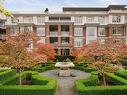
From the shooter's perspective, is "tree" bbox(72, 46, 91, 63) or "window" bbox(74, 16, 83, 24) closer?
"tree" bbox(72, 46, 91, 63)

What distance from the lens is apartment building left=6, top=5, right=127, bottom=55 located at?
6419 cm

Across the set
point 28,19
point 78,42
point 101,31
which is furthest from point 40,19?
point 101,31

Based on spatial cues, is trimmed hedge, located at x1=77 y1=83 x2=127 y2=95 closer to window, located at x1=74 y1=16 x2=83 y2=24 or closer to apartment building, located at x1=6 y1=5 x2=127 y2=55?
apartment building, located at x1=6 y1=5 x2=127 y2=55

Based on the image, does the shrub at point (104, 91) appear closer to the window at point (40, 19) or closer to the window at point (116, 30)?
the window at point (116, 30)

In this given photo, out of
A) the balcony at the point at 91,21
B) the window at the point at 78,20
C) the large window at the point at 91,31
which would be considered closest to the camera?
the large window at the point at 91,31


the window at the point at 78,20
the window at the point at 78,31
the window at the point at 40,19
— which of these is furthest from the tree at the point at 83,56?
the window at the point at 40,19

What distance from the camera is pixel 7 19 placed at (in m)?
66.4

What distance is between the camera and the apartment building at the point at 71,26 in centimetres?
6419

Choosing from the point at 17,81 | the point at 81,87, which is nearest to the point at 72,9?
the point at 17,81

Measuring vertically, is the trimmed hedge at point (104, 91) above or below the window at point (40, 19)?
below

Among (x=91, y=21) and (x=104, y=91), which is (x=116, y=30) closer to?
(x=91, y=21)

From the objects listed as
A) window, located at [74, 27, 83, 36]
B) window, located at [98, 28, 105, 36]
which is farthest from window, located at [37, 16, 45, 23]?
window, located at [98, 28, 105, 36]

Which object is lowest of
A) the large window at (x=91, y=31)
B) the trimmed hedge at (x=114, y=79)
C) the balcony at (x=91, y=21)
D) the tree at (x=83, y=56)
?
the trimmed hedge at (x=114, y=79)

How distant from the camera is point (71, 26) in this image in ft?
211
